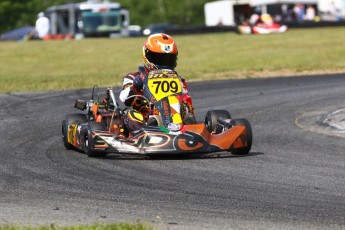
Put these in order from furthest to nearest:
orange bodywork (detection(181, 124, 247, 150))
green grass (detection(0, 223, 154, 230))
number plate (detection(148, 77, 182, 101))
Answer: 1. number plate (detection(148, 77, 182, 101))
2. orange bodywork (detection(181, 124, 247, 150))
3. green grass (detection(0, 223, 154, 230))

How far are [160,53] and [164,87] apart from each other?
0.59 metres

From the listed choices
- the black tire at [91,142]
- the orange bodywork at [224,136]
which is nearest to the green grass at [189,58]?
the black tire at [91,142]

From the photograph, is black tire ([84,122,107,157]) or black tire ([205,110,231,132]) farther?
black tire ([205,110,231,132])

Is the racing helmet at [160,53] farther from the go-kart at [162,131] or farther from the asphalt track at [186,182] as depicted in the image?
the asphalt track at [186,182]

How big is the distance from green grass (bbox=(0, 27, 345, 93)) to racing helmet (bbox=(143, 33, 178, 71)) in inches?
311

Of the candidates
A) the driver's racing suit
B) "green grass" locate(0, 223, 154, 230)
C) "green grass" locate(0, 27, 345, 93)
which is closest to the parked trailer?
"green grass" locate(0, 27, 345, 93)

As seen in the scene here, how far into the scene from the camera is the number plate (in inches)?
406

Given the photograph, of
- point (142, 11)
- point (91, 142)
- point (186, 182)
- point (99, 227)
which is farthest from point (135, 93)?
point (142, 11)

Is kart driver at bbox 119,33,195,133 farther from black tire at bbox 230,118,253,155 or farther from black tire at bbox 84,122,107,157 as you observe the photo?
black tire at bbox 230,118,253,155

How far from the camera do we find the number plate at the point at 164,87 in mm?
10312

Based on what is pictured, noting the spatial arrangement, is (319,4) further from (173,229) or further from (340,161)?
(173,229)

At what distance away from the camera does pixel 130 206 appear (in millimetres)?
6996

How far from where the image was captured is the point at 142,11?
7000 cm

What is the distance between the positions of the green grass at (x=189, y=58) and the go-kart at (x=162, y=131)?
804 centimetres
